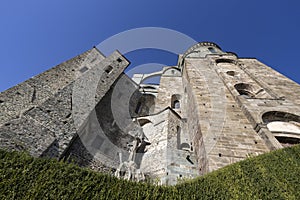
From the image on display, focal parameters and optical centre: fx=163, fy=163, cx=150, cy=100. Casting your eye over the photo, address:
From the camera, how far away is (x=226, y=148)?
655 cm

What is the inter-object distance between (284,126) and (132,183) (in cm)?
795

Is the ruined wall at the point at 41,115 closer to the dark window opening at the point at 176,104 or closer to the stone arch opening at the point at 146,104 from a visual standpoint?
the stone arch opening at the point at 146,104

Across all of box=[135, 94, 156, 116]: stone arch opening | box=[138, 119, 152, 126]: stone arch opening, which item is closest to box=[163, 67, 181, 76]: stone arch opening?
box=[135, 94, 156, 116]: stone arch opening

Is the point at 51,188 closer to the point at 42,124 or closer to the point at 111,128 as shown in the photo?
the point at 42,124

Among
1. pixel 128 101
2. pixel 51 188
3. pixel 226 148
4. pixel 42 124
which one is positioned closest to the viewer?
pixel 51 188

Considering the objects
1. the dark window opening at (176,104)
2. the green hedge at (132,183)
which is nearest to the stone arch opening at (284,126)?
the green hedge at (132,183)

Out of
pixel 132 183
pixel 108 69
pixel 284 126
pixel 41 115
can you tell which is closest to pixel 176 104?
pixel 108 69

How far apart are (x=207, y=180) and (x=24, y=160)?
466 centimetres

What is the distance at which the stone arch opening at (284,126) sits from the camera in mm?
7207

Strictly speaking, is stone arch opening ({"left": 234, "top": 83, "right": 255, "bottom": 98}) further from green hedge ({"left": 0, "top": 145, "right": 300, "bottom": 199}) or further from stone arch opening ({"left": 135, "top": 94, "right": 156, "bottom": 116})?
green hedge ({"left": 0, "top": 145, "right": 300, "bottom": 199})

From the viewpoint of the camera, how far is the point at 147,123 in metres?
12.2

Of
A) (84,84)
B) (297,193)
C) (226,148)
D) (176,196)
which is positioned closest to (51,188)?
(176,196)

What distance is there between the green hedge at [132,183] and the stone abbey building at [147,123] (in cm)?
68

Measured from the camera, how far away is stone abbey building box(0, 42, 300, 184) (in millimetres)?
6570
